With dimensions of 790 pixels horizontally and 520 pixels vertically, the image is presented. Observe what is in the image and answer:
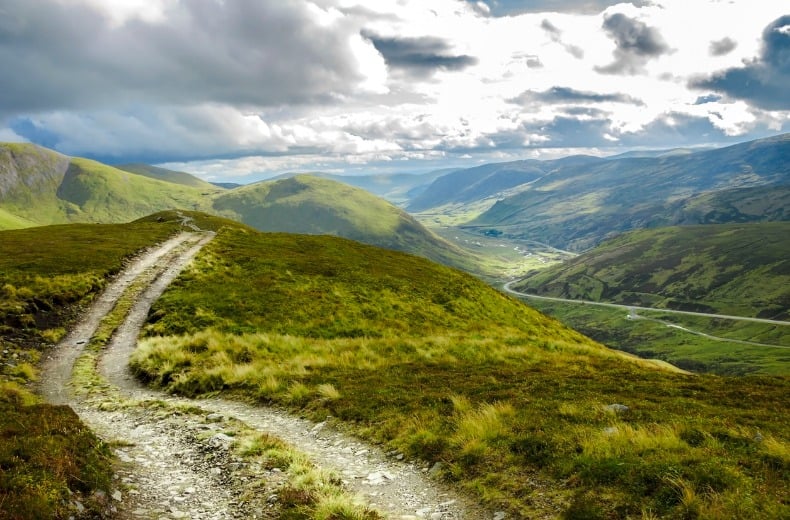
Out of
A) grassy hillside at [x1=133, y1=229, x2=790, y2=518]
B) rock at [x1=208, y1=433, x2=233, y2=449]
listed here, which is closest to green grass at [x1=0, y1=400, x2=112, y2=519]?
rock at [x1=208, y1=433, x2=233, y2=449]

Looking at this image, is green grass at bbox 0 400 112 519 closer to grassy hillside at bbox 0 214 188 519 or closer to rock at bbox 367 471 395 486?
grassy hillside at bbox 0 214 188 519

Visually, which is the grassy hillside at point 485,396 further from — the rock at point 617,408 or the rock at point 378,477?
the rock at point 378,477

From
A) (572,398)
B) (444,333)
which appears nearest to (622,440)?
(572,398)

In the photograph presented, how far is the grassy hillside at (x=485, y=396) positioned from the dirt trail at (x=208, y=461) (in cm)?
89

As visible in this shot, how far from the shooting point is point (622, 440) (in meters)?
12.0

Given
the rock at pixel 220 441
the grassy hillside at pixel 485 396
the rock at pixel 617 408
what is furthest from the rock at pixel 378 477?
the rock at pixel 617 408

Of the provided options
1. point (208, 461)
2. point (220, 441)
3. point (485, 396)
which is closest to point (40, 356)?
point (220, 441)

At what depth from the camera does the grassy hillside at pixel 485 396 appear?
32.8 feet

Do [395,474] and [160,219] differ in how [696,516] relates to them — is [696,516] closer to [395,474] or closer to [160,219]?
[395,474]

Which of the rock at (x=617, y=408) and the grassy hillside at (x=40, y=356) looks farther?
the rock at (x=617, y=408)

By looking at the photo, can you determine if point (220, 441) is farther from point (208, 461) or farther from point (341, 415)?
point (341, 415)

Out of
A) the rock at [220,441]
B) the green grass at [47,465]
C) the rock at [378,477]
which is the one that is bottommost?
the rock at [378,477]

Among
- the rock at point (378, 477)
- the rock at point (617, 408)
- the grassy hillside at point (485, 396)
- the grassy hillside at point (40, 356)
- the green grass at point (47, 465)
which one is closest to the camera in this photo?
the green grass at point (47, 465)

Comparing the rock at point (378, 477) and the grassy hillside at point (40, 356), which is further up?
the grassy hillside at point (40, 356)
